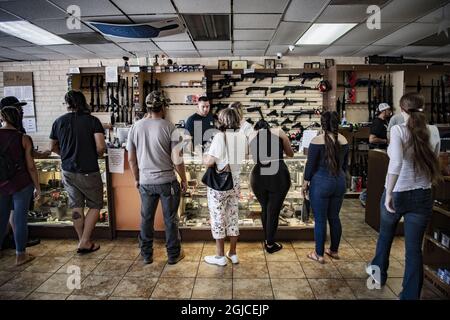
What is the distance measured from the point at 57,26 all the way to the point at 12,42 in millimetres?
1629

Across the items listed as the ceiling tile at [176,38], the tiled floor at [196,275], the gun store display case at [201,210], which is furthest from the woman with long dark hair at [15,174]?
the ceiling tile at [176,38]

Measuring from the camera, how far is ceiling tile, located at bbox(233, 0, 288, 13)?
12.5 ft

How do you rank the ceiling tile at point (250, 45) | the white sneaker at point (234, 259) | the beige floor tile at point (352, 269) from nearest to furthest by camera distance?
1. the beige floor tile at point (352, 269)
2. the white sneaker at point (234, 259)
3. the ceiling tile at point (250, 45)

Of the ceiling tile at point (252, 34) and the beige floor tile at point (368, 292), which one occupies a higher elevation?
the ceiling tile at point (252, 34)

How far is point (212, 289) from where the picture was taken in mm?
2852

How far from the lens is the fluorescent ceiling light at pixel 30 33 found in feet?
14.9

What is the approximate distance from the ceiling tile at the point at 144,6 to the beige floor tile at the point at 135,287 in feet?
10.2

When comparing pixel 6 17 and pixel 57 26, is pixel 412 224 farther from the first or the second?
pixel 6 17

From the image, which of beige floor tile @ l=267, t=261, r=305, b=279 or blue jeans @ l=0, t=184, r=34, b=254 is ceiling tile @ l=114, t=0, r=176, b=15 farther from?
beige floor tile @ l=267, t=261, r=305, b=279

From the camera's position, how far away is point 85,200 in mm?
3717

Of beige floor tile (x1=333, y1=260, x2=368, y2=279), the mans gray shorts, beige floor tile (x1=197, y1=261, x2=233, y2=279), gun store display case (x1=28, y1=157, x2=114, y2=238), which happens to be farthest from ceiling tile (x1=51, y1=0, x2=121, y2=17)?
beige floor tile (x1=333, y1=260, x2=368, y2=279)

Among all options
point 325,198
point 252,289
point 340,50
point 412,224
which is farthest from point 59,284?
point 340,50

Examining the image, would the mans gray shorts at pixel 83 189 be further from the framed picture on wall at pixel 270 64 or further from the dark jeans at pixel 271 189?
the framed picture on wall at pixel 270 64
